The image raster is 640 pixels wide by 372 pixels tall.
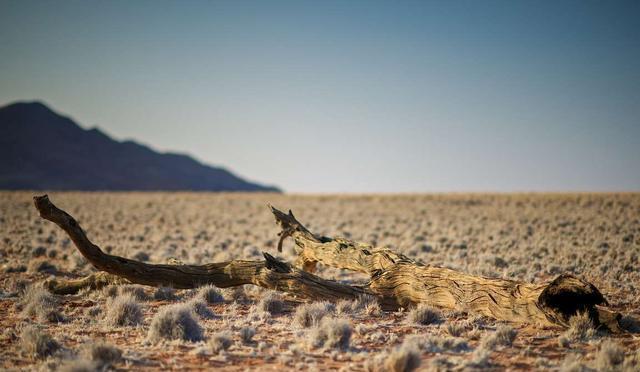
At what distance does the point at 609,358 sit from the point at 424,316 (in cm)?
285

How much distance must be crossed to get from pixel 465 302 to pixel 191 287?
5878 mm

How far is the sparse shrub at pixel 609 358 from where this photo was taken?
5.45m

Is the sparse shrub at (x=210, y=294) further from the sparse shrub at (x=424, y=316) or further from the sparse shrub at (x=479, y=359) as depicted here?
the sparse shrub at (x=479, y=359)

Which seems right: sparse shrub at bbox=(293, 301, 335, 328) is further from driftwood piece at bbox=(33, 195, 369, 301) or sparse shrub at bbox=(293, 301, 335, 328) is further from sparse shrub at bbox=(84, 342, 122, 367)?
sparse shrub at bbox=(84, 342, 122, 367)

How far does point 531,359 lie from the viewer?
595 centimetres

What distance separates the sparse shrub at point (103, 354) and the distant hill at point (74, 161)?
5408 inches

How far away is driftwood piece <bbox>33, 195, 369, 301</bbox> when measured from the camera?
895cm

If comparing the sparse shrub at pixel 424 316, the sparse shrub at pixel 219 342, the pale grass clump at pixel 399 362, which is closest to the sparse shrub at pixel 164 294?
the sparse shrub at pixel 219 342

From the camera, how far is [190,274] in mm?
9898

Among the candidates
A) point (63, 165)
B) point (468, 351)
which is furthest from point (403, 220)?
point (63, 165)

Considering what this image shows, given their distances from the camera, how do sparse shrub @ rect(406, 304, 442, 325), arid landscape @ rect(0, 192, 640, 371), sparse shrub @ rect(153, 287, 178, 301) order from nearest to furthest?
arid landscape @ rect(0, 192, 640, 371), sparse shrub @ rect(406, 304, 442, 325), sparse shrub @ rect(153, 287, 178, 301)

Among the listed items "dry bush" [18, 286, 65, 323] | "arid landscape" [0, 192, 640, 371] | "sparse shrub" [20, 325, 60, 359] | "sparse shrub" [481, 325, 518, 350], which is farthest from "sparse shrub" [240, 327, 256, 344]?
"dry bush" [18, 286, 65, 323]

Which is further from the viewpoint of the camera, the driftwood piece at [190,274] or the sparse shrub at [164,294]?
the sparse shrub at [164,294]

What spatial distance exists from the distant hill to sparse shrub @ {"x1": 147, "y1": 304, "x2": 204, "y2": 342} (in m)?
137
